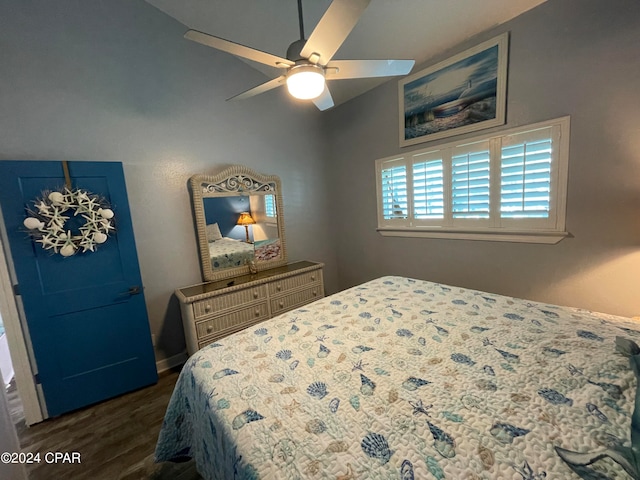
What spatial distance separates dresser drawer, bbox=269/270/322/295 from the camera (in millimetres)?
2783

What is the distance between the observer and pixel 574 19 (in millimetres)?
1699

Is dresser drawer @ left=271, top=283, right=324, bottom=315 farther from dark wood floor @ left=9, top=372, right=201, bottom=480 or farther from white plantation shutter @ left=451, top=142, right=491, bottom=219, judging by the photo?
white plantation shutter @ left=451, top=142, right=491, bottom=219

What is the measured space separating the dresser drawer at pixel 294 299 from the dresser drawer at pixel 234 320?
0.12 meters

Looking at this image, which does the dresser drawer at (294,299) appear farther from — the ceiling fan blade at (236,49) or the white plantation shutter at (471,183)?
the ceiling fan blade at (236,49)

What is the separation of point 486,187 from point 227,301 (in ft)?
8.32

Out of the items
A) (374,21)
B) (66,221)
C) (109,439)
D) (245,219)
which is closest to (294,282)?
(245,219)

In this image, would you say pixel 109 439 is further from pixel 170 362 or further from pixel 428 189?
pixel 428 189

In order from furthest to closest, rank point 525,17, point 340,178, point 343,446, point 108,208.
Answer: point 340,178
point 108,208
point 525,17
point 343,446

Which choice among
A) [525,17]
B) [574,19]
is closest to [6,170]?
[525,17]

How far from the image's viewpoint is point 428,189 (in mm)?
2637

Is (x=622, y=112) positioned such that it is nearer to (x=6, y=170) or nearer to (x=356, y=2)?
(x=356, y=2)

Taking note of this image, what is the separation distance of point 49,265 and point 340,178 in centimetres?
296

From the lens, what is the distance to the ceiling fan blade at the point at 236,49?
1.15 m

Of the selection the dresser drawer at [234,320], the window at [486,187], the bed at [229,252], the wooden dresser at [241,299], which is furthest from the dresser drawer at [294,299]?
the window at [486,187]
